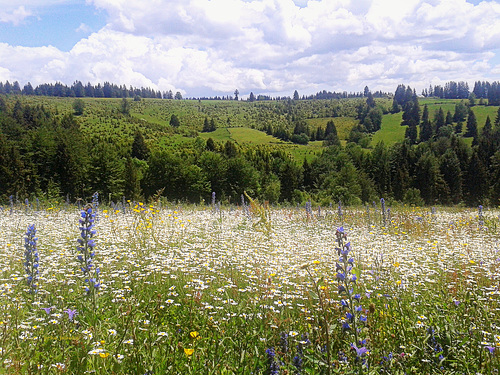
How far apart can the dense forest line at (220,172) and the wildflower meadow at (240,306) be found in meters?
13.2

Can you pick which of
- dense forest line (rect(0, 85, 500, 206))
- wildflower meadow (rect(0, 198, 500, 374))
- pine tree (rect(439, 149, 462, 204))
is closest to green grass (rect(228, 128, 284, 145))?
dense forest line (rect(0, 85, 500, 206))

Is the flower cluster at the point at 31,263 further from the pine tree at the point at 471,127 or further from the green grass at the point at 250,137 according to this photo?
the pine tree at the point at 471,127

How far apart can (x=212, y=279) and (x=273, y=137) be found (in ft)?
440

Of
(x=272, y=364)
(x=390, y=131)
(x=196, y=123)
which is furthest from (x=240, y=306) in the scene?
(x=390, y=131)

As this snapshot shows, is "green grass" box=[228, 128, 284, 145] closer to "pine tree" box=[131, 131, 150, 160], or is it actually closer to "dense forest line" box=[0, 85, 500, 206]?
"dense forest line" box=[0, 85, 500, 206]

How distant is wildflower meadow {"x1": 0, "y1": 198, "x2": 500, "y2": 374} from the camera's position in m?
2.87

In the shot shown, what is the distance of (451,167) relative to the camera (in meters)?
60.6

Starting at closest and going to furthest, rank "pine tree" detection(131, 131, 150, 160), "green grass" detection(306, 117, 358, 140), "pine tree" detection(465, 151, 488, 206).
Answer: "pine tree" detection(465, 151, 488, 206) → "pine tree" detection(131, 131, 150, 160) → "green grass" detection(306, 117, 358, 140)

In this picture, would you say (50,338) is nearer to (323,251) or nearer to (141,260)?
(141,260)

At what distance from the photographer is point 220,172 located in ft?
174

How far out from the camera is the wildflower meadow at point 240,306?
2.87m

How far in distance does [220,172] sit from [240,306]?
49734mm

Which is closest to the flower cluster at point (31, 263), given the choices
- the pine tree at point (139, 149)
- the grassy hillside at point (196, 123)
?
the pine tree at point (139, 149)

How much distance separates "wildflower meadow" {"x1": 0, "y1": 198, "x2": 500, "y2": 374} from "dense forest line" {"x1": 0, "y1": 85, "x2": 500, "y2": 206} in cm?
1320
